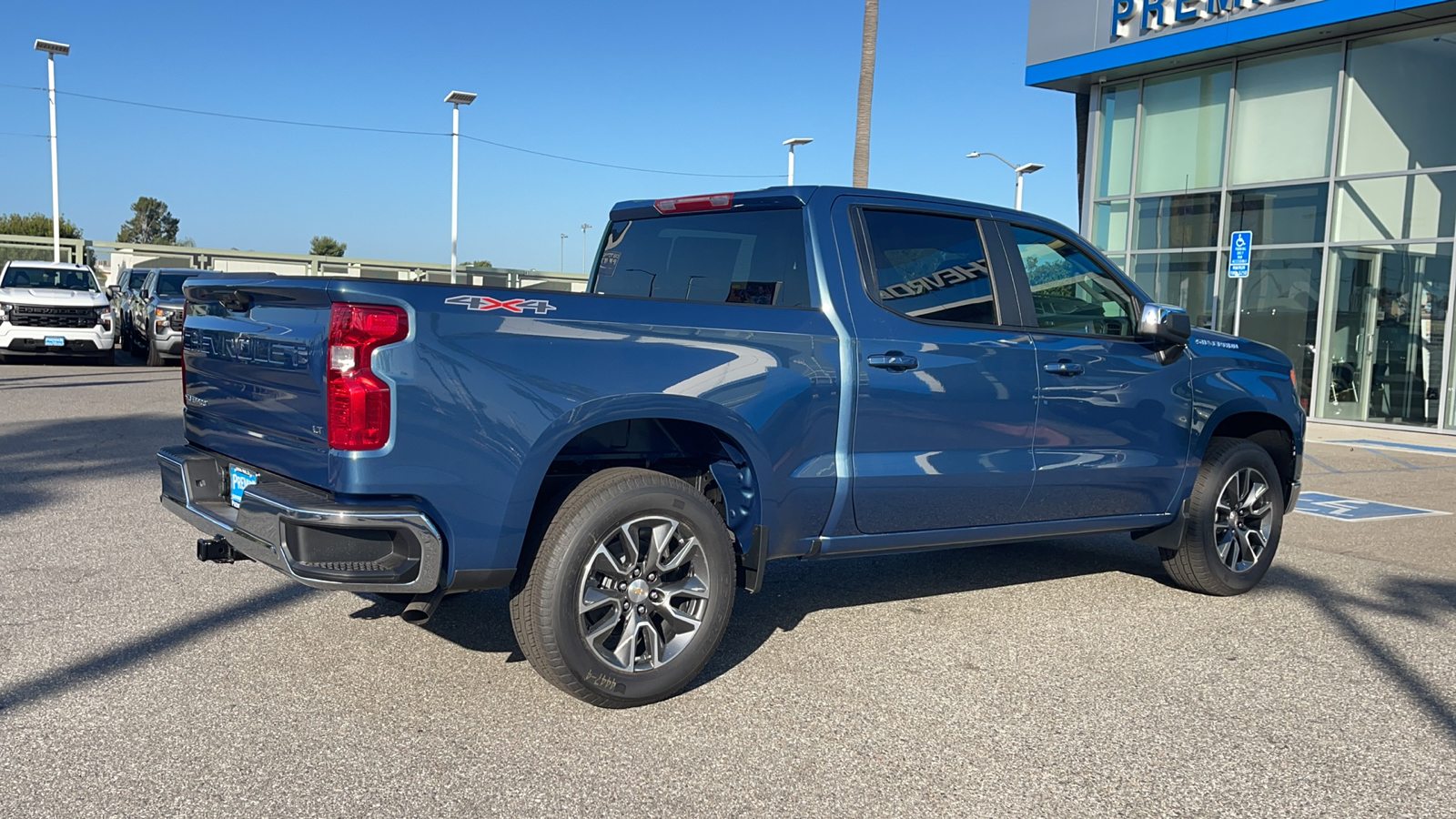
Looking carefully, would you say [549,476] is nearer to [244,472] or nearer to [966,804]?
[244,472]

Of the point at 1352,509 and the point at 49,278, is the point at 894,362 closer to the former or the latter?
the point at 1352,509

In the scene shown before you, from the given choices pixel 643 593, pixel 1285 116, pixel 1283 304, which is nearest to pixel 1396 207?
pixel 1283 304

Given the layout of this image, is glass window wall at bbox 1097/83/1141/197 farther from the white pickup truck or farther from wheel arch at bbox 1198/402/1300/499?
the white pickup truck

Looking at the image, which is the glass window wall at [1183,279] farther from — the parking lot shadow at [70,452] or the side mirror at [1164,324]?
the parking lot shadow at [70,452]

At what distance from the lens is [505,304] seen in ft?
12.4

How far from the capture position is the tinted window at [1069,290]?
5.42m

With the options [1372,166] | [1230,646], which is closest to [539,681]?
[1230,646]

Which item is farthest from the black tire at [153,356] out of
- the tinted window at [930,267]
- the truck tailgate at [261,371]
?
the tinted window at [930,267]

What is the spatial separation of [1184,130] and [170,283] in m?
17.0

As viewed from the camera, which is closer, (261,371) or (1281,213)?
(261,371)

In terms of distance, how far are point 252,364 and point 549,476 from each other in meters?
1.09

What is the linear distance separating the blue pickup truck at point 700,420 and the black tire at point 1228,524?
0.02 metres

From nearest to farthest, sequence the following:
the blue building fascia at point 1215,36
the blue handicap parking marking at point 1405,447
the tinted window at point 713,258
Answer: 1. the tinted window at point 713,258
2. the blue handicap parking marking at point 1405,447
3. the blue building fascia at point 1215,36

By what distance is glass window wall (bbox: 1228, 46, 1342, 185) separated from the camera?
1688 centimetres
